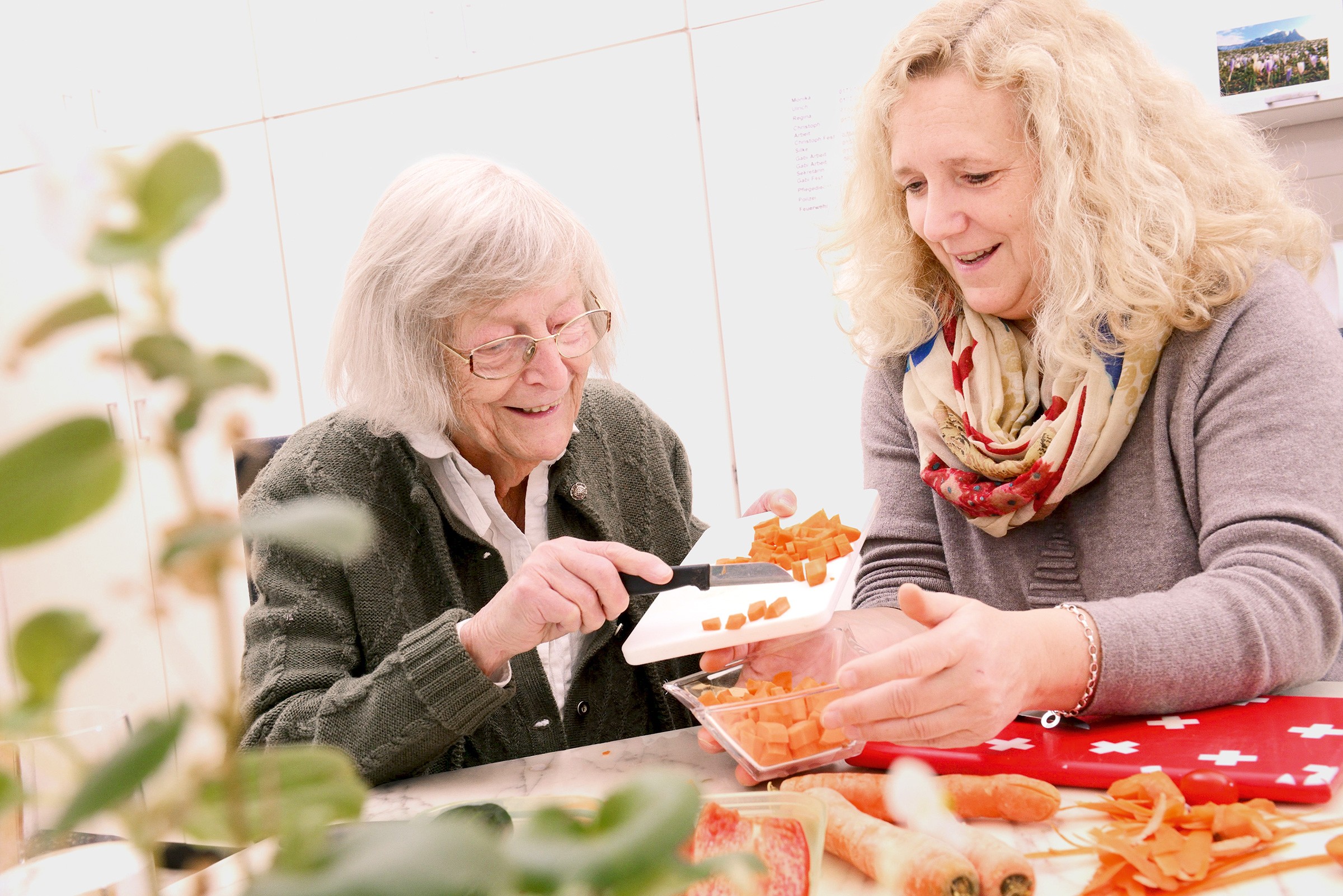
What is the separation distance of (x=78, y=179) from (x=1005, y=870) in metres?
0.78

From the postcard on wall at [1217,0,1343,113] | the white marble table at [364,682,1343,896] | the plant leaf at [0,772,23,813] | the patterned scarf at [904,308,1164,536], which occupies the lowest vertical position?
the white marble table at [364,682,1343,896]

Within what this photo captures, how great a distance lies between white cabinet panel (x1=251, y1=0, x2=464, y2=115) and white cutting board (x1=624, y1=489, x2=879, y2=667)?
2609 millimetres

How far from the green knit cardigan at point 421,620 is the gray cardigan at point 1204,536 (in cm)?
41

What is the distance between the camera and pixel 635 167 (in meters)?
3.51

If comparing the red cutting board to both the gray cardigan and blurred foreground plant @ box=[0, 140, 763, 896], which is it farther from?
blurred foreground plant @ box=[0, 140, 763, 896]

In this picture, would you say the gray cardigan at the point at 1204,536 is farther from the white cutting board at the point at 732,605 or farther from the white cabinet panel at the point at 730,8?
the white cabinet panel at the point at 730,8

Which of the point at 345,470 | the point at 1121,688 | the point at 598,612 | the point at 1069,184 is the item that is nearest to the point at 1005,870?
the point at 1121,688

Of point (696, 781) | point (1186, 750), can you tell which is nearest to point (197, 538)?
point (696, 781)

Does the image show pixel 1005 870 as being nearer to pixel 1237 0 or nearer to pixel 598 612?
pixel 598 612

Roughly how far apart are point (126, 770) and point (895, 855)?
744 mm

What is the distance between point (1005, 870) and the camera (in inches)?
30.5

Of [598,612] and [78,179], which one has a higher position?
[78,179]

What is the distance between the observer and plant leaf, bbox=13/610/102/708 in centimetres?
19

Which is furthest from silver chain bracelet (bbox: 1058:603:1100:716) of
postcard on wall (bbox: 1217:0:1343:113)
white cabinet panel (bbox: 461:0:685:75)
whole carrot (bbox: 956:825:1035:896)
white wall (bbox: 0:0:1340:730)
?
white cabinet panel (bbox: 461:0:685:75)
